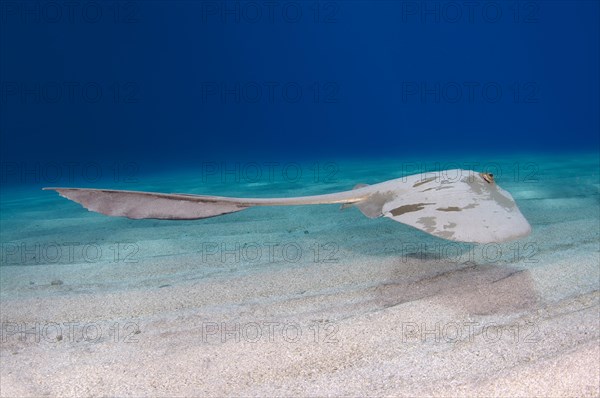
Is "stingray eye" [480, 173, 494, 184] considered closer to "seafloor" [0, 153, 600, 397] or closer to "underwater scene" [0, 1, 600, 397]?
"underwater scene" [0, 1, 600, 397]

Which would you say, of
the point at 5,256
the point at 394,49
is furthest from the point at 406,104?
the point at 5,256

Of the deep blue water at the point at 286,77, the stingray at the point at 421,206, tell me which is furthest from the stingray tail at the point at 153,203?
the deep blue water at the point at 286,77

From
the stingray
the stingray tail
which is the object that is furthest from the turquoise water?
the stingray tail

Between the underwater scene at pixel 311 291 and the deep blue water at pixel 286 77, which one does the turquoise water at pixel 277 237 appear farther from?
the deep blue water at pixel 286 77

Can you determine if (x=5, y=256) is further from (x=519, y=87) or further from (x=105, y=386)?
(x=519, y=87)

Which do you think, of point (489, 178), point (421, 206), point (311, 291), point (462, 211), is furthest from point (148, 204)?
point (489, 178)

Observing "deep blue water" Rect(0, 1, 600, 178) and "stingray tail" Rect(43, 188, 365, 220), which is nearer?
"stingray tail" Rect(43, 188, 365, 220)
